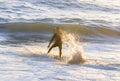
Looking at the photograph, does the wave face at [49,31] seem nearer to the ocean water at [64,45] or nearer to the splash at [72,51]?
the ocean water at [64,45]

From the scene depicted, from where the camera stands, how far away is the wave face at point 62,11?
16953mm

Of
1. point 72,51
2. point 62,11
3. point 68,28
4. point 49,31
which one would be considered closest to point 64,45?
point 72,51

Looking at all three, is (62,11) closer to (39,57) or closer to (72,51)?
(72,51)

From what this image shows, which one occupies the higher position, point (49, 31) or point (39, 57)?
point (39, 57)

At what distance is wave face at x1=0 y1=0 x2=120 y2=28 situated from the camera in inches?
667

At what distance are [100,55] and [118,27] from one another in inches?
243

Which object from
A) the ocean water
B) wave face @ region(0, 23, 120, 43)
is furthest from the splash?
wave face @ region(0, 23, 120, 43)

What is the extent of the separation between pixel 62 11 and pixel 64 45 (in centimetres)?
711

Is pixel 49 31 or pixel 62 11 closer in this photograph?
pixel 49 31

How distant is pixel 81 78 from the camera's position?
320 inches

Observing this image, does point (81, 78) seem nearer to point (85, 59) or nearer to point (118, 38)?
point (85, 59)

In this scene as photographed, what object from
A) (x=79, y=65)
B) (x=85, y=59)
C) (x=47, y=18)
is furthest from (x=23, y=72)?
(x=47, y=18)

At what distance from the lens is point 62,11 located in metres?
18.9

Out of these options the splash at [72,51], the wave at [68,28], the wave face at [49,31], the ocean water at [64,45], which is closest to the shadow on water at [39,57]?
the ocean water at [64,45]
